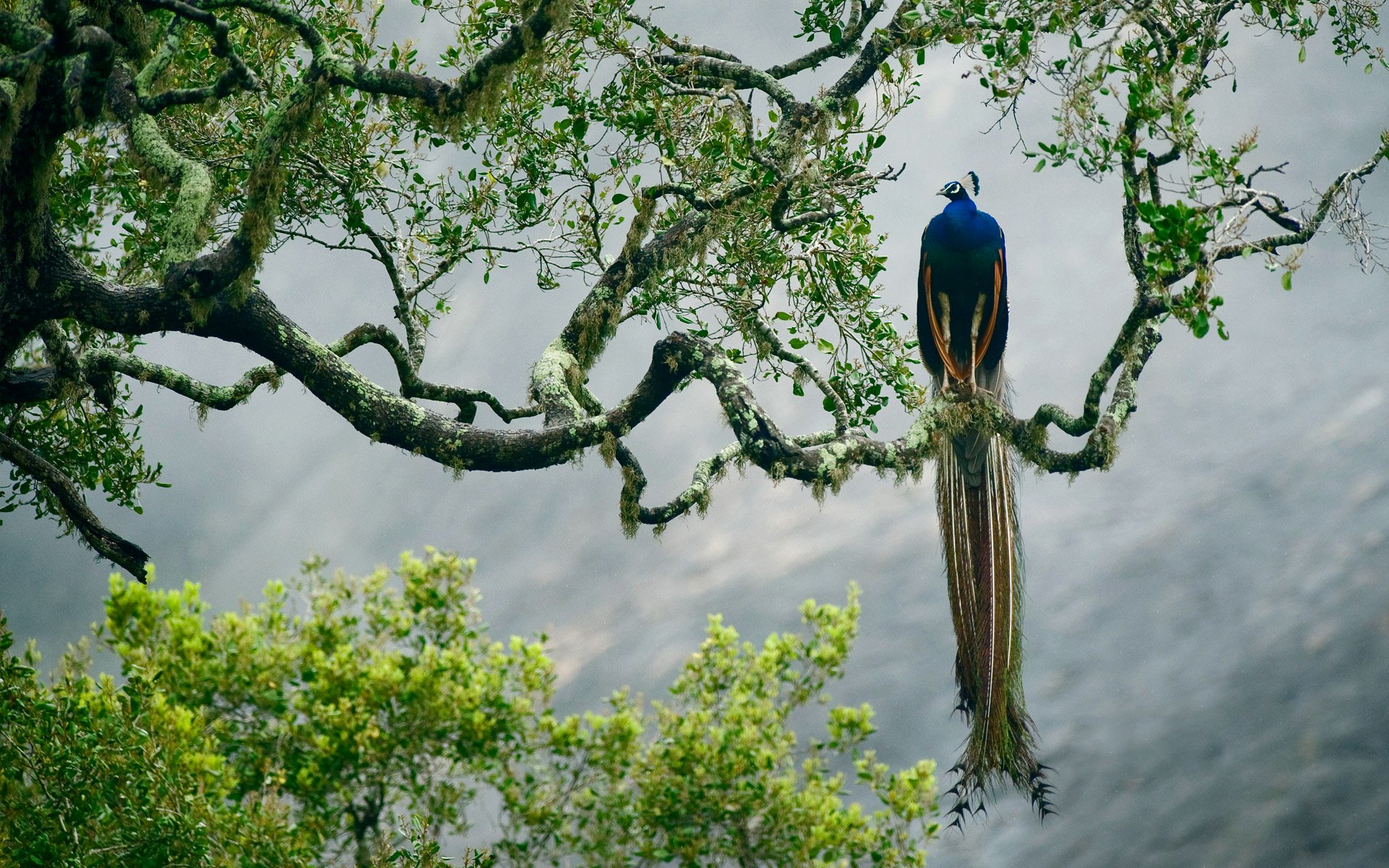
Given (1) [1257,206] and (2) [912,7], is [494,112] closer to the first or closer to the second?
(2) [912,7]

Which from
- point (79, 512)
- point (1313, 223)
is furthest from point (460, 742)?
point (1313, 223)

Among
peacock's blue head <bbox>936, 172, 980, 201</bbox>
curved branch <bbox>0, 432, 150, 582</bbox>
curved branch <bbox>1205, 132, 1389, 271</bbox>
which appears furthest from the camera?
peacock's blue head <bbox>936, 172, 980, 201</bbox>

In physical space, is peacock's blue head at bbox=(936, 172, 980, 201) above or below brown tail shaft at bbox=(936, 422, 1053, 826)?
above

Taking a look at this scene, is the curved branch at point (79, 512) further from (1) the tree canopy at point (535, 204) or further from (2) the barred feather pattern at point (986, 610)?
(2) the barred feather pattern at point (986, 610)

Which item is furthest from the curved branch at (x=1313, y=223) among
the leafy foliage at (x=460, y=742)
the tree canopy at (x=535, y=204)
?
the leafy foliage at (x=460, y=742)

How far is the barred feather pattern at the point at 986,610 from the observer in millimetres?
4738

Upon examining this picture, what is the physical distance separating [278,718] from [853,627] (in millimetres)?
3641

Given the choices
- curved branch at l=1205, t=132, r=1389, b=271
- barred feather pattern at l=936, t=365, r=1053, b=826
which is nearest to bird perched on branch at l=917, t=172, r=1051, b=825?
barred feather pattern at l=936, t=365, r=1053, b=826

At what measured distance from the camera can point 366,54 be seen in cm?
620

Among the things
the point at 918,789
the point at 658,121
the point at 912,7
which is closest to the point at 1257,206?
the point at 912,7

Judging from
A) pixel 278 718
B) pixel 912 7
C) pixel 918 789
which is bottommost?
pixel 918 789

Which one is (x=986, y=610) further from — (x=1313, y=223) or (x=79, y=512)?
(x=79, y=512)

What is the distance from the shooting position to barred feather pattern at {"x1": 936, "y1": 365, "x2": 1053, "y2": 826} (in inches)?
187

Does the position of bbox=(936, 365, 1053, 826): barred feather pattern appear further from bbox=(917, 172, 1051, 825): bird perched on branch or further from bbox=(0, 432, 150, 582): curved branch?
bbox=(0, 432, 150, 582): curved branch
